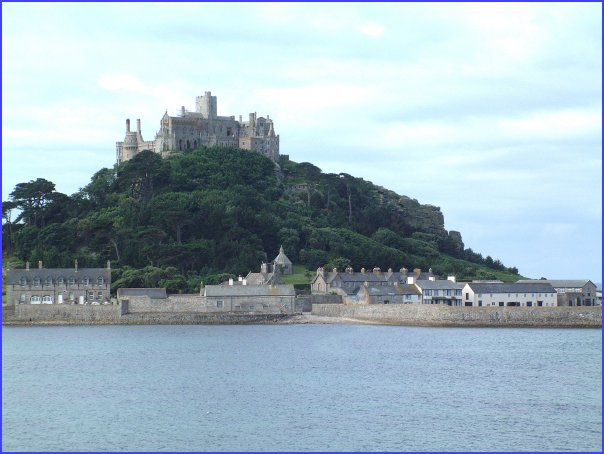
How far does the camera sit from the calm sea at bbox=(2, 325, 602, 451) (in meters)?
28.0

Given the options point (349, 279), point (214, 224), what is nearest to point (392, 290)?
point (349, 279)

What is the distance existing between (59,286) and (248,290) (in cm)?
1244

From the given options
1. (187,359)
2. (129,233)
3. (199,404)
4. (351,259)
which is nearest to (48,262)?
(129,233)

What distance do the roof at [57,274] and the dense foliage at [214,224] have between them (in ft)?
5.35

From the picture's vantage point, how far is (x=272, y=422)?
30.3 m

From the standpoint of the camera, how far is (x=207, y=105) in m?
108

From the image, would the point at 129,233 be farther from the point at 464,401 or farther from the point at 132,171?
the point at 464,401

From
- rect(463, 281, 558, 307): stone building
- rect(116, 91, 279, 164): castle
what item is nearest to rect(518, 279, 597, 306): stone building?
rect(463, 281, 558, 307): stone building

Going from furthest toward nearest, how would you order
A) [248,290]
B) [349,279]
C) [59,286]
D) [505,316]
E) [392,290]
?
[349,279] < [59,286] < [392,290] < [248,290] < [505,316]

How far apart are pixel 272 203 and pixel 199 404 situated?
6172 cm

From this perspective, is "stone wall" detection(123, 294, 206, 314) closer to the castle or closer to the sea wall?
the sea wall

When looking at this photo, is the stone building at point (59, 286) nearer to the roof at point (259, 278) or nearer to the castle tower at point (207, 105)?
the roof at point (259, 278)

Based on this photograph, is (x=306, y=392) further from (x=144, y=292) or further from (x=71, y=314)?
(x=71, y=314)

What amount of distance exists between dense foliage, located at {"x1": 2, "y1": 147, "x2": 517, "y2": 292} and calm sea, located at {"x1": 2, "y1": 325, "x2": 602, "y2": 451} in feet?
68.0
